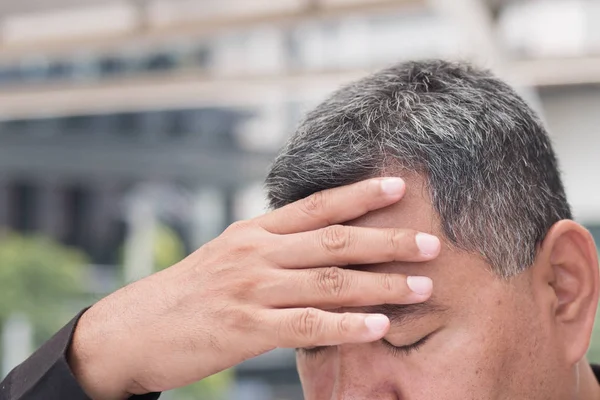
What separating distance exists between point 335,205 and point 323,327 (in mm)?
176

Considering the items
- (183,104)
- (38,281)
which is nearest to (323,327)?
(183,104)

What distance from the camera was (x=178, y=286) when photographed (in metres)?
1.19

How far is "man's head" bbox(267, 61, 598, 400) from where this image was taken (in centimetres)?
111

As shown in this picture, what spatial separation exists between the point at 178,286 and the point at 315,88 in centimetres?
199

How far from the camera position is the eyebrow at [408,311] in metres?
1.10

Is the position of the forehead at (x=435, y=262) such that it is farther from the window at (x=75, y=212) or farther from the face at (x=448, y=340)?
the window at (x=75, y=212)

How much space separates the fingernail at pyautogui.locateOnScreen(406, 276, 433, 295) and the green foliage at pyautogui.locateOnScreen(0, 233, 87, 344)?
452 centimetres

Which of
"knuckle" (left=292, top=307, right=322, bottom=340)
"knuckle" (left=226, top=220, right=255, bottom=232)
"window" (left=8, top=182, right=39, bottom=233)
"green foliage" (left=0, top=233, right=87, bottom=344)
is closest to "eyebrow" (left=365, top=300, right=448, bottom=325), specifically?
"knuckle" (left=292, top=307, right=322, bottom=340)

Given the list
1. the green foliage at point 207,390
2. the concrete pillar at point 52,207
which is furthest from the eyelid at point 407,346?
the concrete pillar at point 52,207

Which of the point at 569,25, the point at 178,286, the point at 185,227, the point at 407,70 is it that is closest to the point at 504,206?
the point at 407,70

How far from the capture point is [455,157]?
115 centimetres

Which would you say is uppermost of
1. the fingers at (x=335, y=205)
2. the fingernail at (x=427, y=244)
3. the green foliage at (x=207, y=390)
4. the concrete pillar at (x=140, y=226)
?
the fingers at (x=335, y=205)

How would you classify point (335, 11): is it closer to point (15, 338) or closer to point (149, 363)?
point (149, 363)

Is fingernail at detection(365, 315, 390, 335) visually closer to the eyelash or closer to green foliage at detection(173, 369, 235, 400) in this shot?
the eyelash
